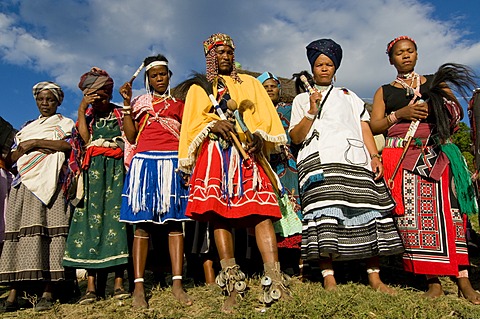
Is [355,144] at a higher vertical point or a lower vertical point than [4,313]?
higher

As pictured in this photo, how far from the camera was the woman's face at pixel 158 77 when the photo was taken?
4.33 meters

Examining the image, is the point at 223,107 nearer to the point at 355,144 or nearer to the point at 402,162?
the point at 355,144

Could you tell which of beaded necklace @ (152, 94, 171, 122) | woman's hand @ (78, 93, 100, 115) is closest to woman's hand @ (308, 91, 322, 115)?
beaded necklace @ (152, 94, 171, 122)

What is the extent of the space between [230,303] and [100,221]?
168cm

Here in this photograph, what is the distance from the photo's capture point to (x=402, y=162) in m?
4.03

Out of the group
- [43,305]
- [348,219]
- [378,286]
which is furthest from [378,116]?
[43,305]

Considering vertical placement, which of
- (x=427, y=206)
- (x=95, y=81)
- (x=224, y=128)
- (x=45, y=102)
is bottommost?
(x=427, y=206)

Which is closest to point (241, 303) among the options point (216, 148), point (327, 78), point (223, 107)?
point (216, 148)

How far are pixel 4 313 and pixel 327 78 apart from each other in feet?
12.4

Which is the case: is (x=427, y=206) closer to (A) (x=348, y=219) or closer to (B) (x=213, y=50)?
(A) (x=348, y=219)

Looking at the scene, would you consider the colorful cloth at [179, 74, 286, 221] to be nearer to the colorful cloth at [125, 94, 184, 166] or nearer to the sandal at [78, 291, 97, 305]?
the colorful cloth at [125, 94, 184, 166]

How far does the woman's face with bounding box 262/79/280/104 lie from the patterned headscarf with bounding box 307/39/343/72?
1042 millimetres

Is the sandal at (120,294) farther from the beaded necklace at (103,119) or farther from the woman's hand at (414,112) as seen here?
the woman's hand at (414,112)

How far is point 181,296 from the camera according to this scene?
3.74 metres
